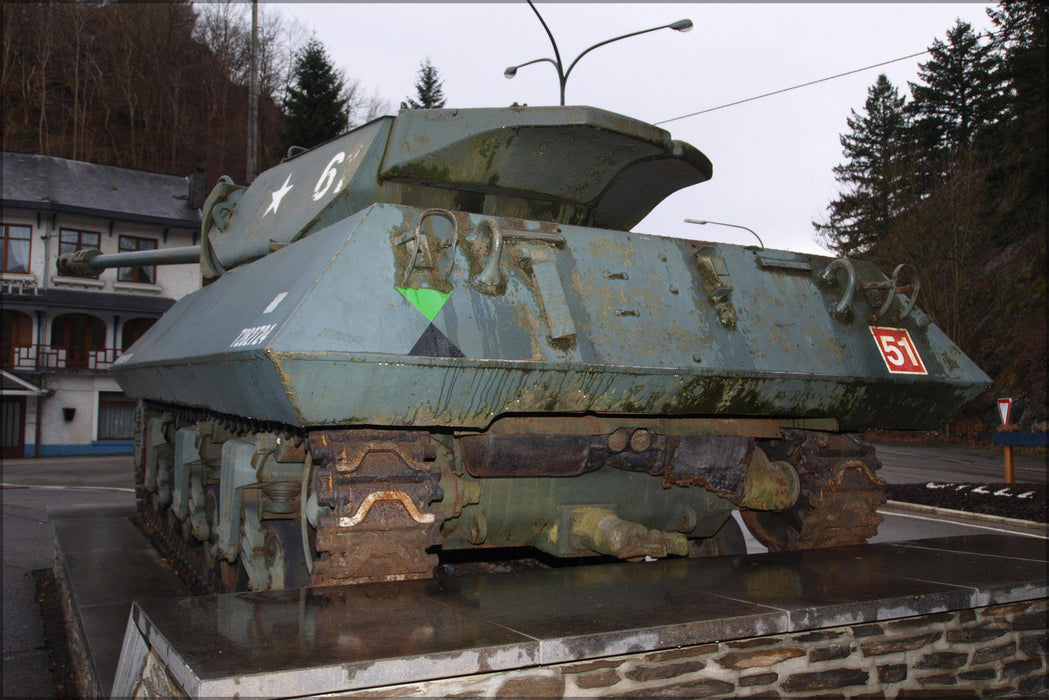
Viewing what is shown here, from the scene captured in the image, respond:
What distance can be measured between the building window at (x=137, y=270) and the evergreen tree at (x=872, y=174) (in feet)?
76.0

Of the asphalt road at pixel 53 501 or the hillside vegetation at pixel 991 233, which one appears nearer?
the asphalt road at pixel 53 501

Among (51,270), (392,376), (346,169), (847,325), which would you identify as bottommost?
(392,376)

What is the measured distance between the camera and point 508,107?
17.3 ft

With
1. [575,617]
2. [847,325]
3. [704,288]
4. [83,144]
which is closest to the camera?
[575,617]

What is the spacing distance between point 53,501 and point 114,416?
15470 millimetres

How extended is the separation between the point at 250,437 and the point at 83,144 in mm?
41199

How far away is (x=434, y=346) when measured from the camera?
A: 3867 mm

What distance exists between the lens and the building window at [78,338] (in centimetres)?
2895

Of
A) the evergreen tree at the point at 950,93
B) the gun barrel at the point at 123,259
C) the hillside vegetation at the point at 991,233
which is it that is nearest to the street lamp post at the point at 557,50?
the gun barrel at the point at 123,259

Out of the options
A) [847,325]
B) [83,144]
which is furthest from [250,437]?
[83,144]

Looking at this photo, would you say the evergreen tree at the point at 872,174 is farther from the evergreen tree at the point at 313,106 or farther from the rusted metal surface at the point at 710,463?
the rusted metal surface at the point at 710,463

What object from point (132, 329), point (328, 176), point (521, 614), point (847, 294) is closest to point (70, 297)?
point (132, 329)

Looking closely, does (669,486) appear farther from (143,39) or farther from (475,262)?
(143,39)

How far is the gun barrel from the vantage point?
29.8ft
